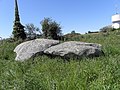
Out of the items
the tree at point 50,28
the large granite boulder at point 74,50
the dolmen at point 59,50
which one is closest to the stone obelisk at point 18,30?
the tree at point 50,28

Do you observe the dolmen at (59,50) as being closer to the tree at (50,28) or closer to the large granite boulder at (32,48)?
the large granite boulder at (32,48)

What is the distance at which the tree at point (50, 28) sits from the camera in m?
28.8

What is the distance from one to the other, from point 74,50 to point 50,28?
1844 cm

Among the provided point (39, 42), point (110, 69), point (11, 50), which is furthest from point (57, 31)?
point (110, 69)

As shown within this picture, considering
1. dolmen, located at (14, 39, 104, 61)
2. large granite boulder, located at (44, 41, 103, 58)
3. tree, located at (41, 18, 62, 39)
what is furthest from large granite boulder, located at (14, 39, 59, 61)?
tree, located at (41, 18, 62, 39)

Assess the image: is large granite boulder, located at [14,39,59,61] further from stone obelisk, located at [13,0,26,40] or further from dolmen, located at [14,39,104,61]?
stone obelisk, located at [13,0,26,40]

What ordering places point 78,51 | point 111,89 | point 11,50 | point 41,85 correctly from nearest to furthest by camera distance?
point 111,89 < point 41,85 < point 78,51 < point 11,50

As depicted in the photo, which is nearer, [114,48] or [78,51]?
[78,51]

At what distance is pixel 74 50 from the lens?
10508 mm

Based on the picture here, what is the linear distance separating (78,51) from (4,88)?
5594 mm

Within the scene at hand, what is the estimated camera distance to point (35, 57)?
10805 mm

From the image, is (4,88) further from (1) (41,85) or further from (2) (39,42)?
(2) (39,42)

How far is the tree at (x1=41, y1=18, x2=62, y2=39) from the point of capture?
28781 millimetres

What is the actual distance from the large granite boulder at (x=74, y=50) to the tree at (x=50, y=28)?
17418 millimetres
